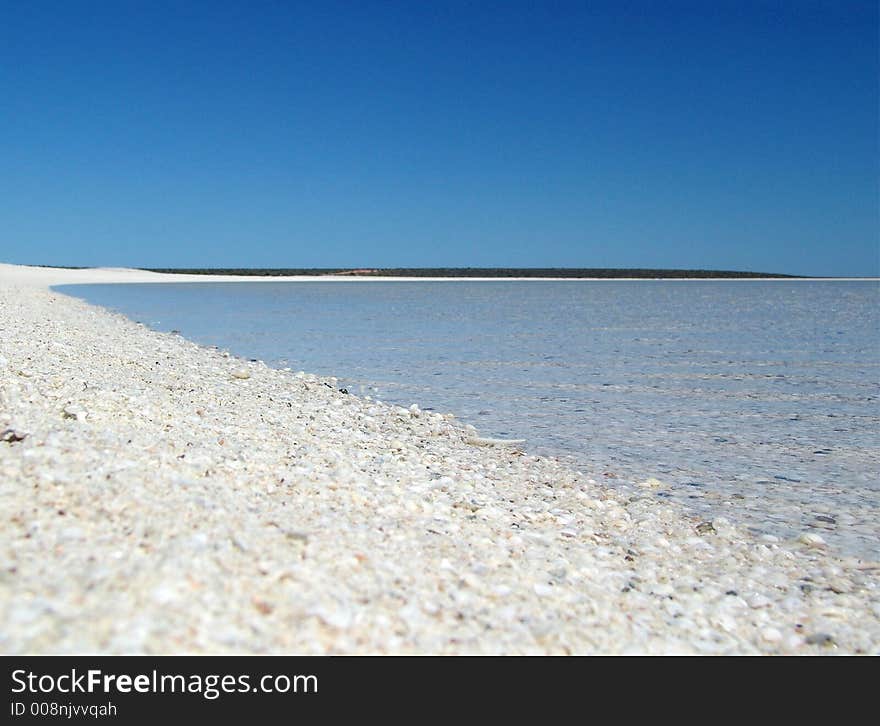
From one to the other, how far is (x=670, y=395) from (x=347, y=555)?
269 inches

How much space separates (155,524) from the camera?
3303 millimetres

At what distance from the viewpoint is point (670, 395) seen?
9.38m

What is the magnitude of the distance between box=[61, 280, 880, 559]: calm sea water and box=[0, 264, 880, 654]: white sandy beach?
0.67m

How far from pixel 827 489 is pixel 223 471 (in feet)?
13.9

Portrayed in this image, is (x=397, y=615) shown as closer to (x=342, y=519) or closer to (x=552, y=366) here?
(x=342, y=519)

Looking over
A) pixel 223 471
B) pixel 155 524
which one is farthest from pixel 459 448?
pixel 155 524

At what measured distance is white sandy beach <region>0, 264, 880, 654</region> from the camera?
2699mm

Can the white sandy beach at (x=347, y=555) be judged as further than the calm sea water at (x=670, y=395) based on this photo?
No

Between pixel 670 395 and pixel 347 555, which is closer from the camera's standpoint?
pixel 347 555

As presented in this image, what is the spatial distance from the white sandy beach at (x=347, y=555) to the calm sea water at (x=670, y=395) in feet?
2.20

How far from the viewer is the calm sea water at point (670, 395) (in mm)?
5652
